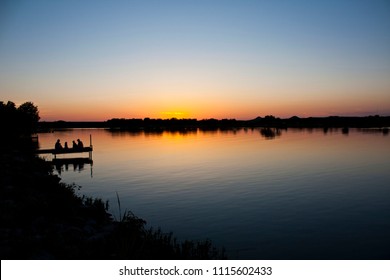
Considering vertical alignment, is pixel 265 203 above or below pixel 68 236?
below

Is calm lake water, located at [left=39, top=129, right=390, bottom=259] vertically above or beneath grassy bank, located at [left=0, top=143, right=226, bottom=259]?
beneath

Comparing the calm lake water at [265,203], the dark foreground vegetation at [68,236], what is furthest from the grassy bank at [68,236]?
the calm lake water at [265,203]

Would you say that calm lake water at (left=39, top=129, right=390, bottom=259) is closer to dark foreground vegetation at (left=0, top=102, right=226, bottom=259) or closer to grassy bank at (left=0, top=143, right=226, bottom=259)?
dark foreground vegetation at (left=0, top=102, right=226, bottom=259)

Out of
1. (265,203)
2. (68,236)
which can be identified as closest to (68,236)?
(68,236)

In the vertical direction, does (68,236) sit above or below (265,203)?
above

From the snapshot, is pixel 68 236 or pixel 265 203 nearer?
pixel 68 236

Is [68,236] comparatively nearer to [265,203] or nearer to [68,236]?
[68,236]

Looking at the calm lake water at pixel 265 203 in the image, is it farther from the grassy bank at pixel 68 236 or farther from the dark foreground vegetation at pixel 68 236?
the grassy bank at pixel 68 236

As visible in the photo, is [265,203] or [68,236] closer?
[68,236]

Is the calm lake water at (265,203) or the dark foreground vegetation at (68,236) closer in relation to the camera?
the dark foreground vegetation at (68,236)

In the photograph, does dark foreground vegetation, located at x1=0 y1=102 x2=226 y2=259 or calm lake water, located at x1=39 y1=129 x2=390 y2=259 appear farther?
calm lake water, located at x1=39 y1=129 x2=390 y2=259

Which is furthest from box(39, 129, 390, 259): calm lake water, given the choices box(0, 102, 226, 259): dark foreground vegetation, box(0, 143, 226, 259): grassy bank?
box(0, 143, 226, 259): grassy bank
